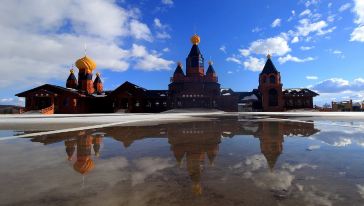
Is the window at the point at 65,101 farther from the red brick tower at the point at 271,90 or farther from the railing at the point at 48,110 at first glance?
the red brick tower at the point at 271,90

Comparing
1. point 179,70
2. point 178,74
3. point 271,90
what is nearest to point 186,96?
point 178,74

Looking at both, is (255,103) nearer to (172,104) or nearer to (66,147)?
(172,104)

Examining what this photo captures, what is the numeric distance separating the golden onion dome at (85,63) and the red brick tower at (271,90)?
36.9 m

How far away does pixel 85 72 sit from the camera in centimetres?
5553

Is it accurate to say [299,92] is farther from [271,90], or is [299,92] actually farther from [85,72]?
[85,72]

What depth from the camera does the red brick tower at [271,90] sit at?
51281mm

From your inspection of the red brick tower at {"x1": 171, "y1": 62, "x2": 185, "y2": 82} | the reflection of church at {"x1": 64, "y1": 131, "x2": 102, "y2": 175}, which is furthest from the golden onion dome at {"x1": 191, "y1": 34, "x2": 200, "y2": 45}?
the reflection of church at {"x1": 64, "y1": 131, "x2": 102, "y2": 175}

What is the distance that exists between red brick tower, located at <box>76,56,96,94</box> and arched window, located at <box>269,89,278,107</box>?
128 ft

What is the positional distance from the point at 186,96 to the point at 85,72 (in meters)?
23.7

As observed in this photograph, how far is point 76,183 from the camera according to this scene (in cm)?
316

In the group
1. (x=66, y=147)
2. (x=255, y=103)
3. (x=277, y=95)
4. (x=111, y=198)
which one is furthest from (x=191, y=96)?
(x=111, y=198)

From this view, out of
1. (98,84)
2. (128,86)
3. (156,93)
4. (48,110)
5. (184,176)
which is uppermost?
(98,84)

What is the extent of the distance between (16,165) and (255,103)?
5315cm

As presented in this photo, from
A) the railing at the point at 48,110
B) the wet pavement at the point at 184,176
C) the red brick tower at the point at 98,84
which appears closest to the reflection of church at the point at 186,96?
the railing at the point at 48,110
